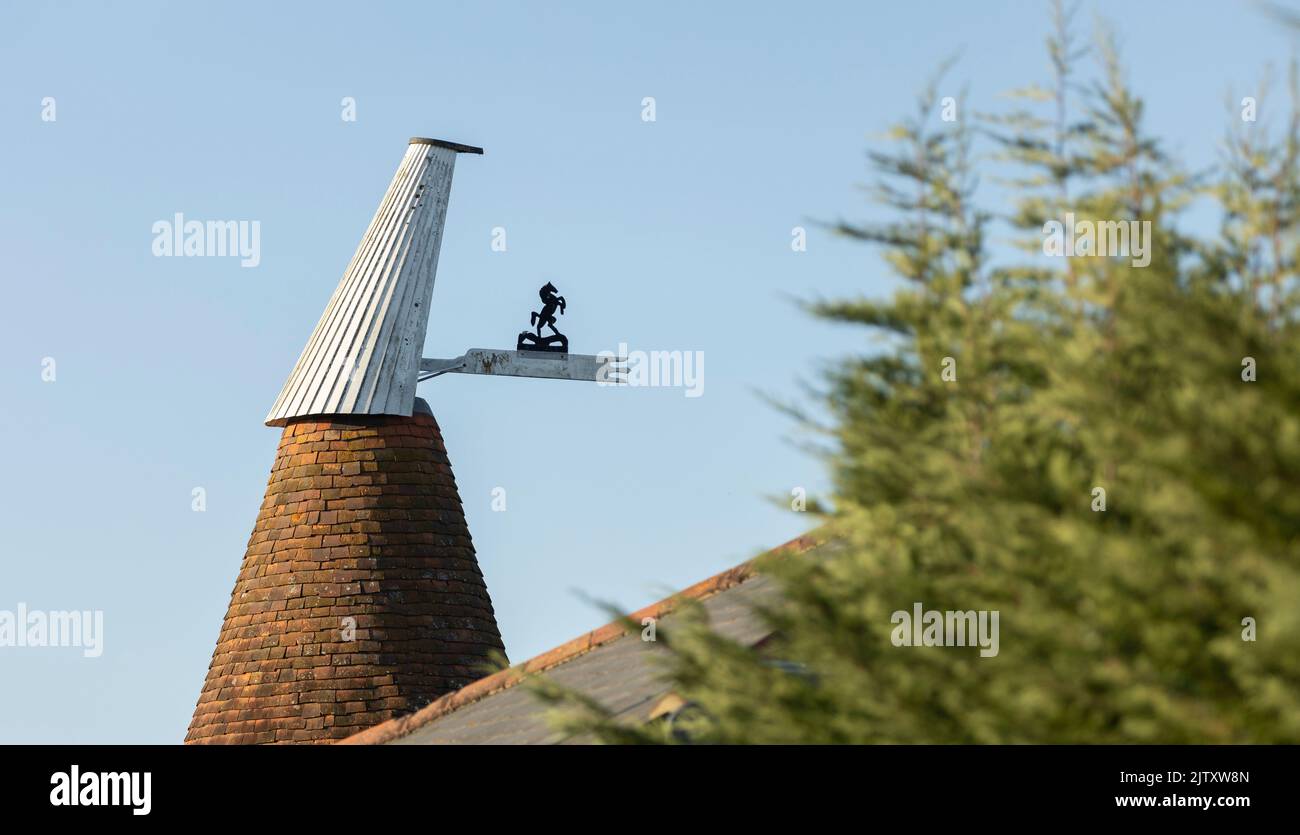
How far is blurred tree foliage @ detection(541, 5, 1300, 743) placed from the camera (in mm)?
9000

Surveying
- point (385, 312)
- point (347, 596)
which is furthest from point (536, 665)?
point (385, 312)

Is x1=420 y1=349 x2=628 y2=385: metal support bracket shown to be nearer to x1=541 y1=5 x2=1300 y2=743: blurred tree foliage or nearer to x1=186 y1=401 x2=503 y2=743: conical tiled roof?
x1=186 y1=401 x2=503 y2=743: conical tiled roof

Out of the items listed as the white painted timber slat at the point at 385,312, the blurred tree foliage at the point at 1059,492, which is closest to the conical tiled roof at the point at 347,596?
Result: the white painted timber slat at the point at 385,312

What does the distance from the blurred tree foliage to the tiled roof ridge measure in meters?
5.58

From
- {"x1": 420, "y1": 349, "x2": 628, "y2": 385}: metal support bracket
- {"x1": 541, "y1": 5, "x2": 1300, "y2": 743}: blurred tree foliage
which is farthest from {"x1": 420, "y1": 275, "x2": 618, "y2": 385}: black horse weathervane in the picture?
{"x1": 541, "y1": 5, "x2": 1300, "y2": 743}: blurred tree foliage

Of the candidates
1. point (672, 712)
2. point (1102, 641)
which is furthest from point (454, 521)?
point (1102, 641)

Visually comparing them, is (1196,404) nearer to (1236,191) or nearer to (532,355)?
(1236,191)

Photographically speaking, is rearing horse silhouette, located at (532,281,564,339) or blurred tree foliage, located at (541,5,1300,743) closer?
blurred tree foliage, located at (541,5,1300,743)

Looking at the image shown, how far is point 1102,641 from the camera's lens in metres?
9.52

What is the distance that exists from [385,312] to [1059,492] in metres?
15.9

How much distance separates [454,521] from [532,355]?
2.93 meters

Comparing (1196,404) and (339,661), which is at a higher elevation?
(1196,404)

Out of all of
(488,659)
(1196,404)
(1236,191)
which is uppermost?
(1236,191)

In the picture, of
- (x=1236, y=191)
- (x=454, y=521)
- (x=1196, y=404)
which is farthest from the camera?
(x=454, y=521)
